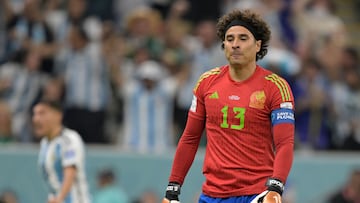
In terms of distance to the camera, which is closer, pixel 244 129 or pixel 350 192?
pixel 244 129

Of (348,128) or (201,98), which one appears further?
(348,128)

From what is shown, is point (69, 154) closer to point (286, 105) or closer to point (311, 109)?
point (286, 105)

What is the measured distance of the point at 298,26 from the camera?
17422mm

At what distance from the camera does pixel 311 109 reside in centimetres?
1592

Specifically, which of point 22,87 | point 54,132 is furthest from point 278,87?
point 22,87

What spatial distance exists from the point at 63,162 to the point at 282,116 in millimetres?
3660

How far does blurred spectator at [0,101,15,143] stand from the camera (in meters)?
15.5

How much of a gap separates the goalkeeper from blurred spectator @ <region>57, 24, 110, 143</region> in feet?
24.0

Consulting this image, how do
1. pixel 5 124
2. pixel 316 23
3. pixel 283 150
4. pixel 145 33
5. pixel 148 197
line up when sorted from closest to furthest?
pixel 283 150
pixel 5 124
pixel 148 197
pixel 145 33
pixel 316 23

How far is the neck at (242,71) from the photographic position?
8.71 m

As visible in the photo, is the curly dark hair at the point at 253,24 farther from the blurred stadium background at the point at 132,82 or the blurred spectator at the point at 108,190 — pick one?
the blurred stadium background at the point at 132,82

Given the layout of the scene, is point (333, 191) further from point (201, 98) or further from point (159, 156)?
point (201, 98)

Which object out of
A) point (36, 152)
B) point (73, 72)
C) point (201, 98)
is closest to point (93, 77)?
point (73, 72)

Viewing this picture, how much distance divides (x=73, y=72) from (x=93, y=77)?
29 cm
